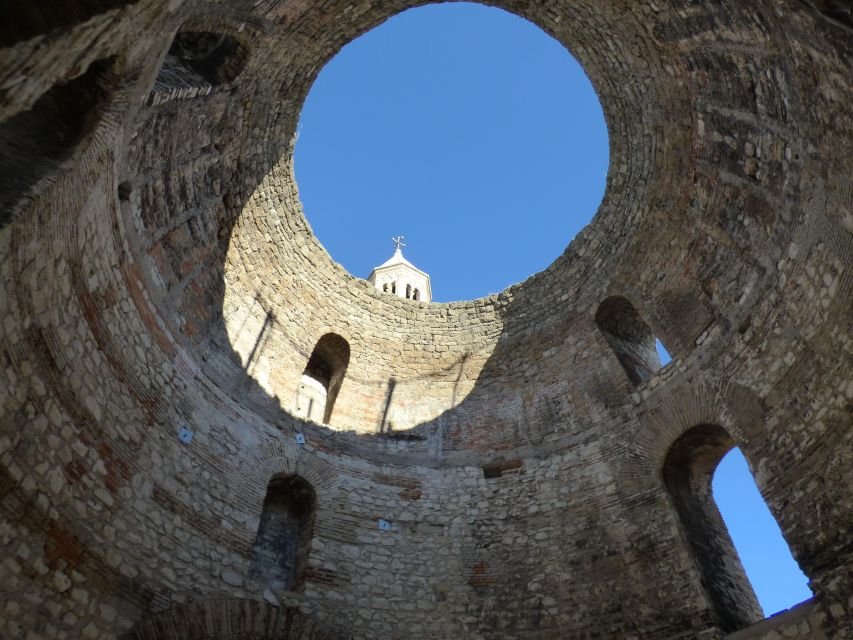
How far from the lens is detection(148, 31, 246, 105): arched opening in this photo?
23.5 ft

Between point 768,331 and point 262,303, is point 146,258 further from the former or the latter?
point 768,331

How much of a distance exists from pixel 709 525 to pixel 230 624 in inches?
195

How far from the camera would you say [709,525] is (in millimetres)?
7234

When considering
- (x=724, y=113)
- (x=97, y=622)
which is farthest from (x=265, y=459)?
(x=724, y=113)

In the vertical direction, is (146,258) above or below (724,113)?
below

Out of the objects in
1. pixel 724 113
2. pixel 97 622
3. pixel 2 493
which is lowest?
pixel 97 622

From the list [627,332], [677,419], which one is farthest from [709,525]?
[627,332]

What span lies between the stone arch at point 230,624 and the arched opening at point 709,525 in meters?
3.59

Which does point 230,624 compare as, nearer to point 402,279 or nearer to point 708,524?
point 708,524

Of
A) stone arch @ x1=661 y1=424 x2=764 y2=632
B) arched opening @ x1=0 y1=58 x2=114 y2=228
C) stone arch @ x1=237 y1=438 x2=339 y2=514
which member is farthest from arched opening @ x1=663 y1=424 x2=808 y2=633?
arched opening @ x1=0 y1=58 x2=114 y2=228

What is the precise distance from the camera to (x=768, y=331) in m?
6.77

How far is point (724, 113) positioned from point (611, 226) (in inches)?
102

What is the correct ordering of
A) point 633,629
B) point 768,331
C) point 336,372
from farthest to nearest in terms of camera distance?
point 336,372 → point 768,331 → point 633,629

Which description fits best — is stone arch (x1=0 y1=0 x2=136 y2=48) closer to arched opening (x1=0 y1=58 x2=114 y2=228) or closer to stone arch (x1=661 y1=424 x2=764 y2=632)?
arched opening (x1=0 y1=58 x2=114 y2=228)
